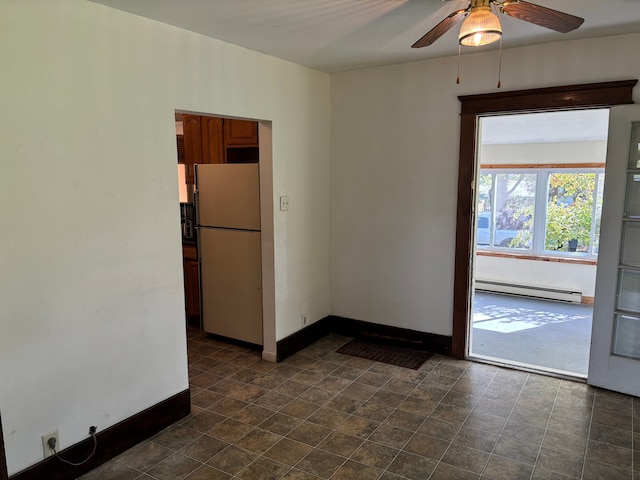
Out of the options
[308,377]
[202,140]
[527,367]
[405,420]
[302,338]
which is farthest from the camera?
[202,140]

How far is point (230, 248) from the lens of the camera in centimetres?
398

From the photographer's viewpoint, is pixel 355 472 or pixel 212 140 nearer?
pixel 355 472

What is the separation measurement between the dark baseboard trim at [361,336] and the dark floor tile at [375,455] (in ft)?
4.45

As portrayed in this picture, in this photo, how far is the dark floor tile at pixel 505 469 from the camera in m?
2.31

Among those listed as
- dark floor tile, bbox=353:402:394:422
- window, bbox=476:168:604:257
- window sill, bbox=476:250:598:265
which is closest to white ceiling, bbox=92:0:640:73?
dark floor tile, bbox=353:402:394:422

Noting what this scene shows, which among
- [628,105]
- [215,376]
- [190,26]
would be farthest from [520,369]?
[190,26]

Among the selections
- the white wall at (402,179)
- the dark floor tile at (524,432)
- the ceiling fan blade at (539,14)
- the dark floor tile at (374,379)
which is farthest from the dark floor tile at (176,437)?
the ceiling fan blade at (539,14)

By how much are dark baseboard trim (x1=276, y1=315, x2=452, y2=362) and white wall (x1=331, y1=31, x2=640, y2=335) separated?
0.07 m

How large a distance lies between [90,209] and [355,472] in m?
1.93

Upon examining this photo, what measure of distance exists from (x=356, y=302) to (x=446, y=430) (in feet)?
5.58

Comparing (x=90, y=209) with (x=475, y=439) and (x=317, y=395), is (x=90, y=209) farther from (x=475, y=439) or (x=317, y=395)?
(x=475, y=439)

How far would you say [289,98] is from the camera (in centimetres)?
368

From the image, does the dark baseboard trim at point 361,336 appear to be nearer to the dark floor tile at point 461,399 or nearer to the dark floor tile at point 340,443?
the dark floor tile at point 461,399

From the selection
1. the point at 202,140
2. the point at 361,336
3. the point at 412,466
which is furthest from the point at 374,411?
the point at 202,140
